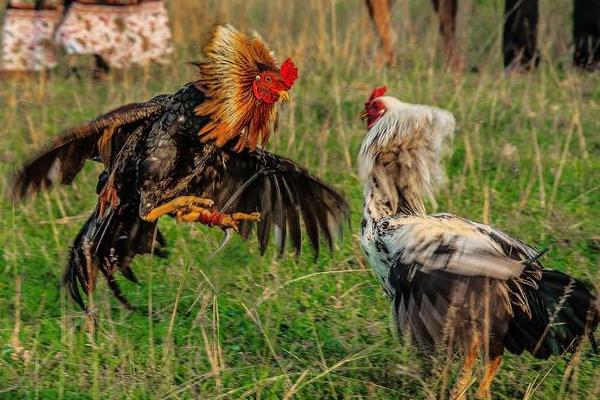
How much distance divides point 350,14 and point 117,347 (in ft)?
23.9

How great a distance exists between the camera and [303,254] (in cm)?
580

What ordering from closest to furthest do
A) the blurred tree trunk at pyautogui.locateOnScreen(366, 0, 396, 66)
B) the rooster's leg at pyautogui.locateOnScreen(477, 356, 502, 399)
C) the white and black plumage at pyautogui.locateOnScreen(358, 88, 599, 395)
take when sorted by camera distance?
the white and black plumage at pyautogui.locateOnScreen(358, 88, 599, 395)
the rooster's leg at pyautogui.locateOnScreen(477, 356, 502, 399)
the blurred tree trunk at pyautogui.locateOnScreen(366, 0, 396, 66)

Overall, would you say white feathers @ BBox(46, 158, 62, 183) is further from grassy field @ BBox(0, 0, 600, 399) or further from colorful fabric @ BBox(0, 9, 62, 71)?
colorful fabric @ BBox(0, 9, 62, 71)

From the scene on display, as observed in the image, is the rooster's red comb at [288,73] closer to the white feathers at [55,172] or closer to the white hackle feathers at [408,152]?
the white hackle feathers at [408,152]

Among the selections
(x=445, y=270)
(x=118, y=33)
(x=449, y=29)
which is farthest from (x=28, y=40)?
(x=445, y=270)

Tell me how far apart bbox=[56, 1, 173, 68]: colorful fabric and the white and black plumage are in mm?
4870

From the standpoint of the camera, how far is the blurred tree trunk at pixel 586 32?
28.8 feet

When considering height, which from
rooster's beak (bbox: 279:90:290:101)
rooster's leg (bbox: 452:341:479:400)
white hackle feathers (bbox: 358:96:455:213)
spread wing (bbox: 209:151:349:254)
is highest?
rooster's beak (bbox: 279:90:290:101)

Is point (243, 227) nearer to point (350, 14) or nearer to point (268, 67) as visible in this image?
point (268, 67)

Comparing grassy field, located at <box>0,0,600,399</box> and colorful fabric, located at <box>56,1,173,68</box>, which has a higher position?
colorful fabric, located at <box>56,1,173,68</box>

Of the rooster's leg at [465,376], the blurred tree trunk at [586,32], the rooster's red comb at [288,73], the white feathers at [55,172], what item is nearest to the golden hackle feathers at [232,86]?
the rooster's red comb at [288,73]

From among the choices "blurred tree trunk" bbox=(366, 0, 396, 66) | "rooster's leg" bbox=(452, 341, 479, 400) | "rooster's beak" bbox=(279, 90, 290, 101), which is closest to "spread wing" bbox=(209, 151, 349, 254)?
"rooster's beak" bbox=(279, 90, 290, 101)

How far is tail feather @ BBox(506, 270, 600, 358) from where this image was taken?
4.07m

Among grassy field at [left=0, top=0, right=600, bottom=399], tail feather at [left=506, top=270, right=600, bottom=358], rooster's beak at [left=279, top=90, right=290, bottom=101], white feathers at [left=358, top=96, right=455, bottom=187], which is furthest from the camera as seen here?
rooster's beak at [left=279, top=90, right=290, bottom=101]
